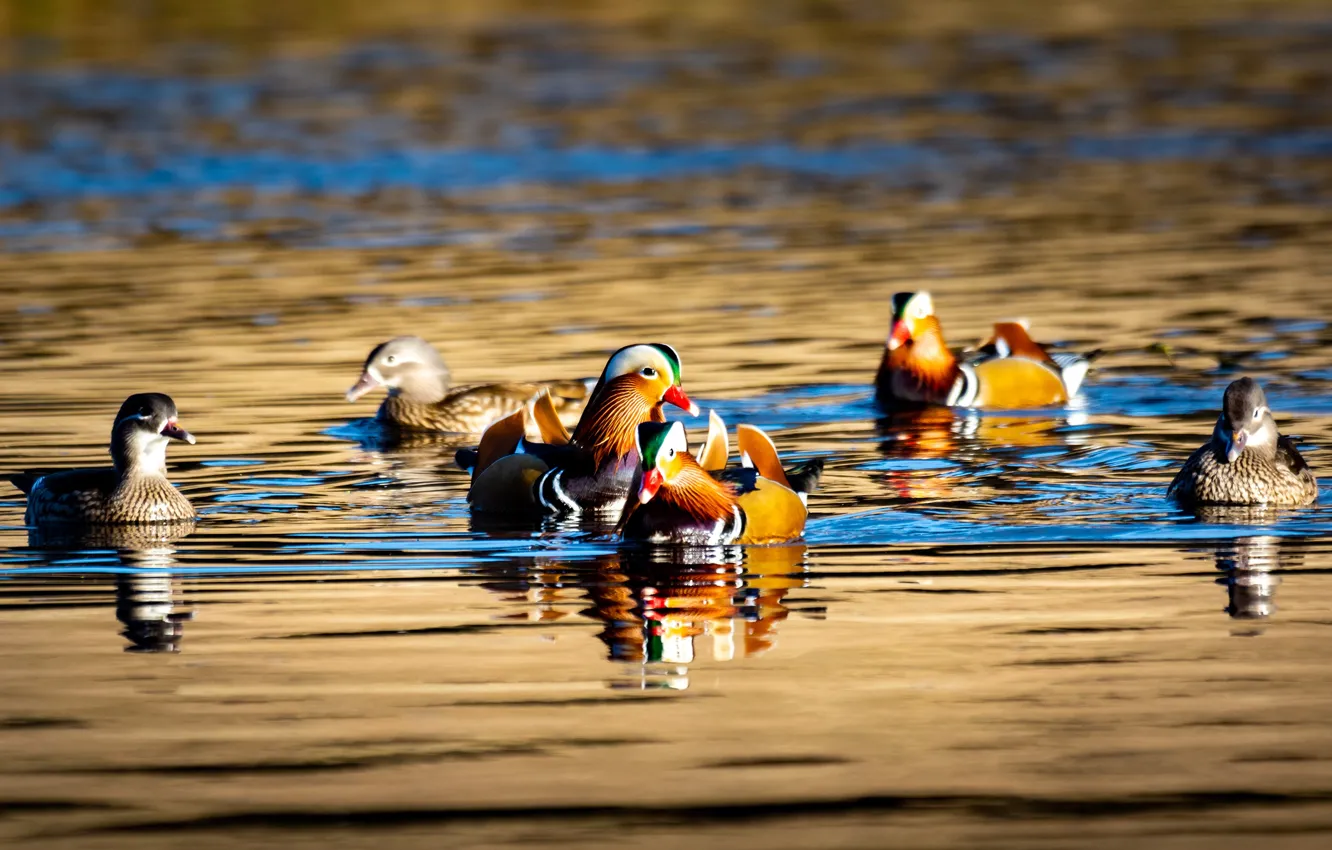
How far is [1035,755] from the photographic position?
8.43 meters

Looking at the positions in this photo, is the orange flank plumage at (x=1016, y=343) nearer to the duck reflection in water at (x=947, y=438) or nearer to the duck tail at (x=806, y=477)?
the duck reflection in water at (x=947, y=438)

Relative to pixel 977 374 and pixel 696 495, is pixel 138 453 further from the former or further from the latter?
pixel 977 374

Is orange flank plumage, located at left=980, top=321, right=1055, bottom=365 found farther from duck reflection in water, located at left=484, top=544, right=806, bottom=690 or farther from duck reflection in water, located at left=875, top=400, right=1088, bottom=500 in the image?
duck reflection in water, located at left=484, top=544, right=806, bottom=690

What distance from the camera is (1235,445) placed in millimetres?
13281

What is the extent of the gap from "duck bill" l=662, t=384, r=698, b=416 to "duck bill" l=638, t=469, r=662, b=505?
1441 mm

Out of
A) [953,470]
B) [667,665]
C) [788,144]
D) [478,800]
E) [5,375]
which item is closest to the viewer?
[478,800]

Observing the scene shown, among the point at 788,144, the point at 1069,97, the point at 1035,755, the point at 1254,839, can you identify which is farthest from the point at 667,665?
the point at 1069,97

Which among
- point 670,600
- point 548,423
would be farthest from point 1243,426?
point 548,423

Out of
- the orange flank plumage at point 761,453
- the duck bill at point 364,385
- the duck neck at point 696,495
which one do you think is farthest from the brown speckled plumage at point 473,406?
the duck neck at point 696,495

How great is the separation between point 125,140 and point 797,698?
30.5 metres

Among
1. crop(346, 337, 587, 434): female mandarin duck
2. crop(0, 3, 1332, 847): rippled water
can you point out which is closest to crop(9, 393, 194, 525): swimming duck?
crop(0, 3, 1332, 847): rippled water

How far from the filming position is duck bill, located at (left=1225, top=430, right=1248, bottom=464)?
43.5ft

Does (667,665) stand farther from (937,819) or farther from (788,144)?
(788,144)

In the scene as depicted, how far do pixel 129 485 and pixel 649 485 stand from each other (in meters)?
3.16
